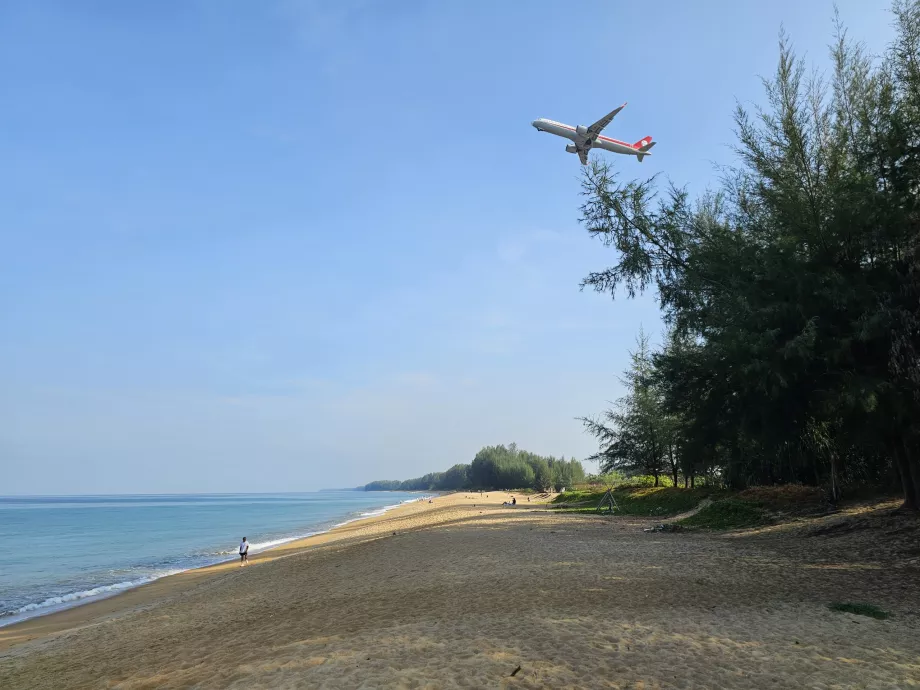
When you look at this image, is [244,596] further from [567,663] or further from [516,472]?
[516,472]

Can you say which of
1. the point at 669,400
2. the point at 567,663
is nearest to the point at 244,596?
the point at 567,663

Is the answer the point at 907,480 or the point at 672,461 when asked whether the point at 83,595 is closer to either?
the point at 907,480

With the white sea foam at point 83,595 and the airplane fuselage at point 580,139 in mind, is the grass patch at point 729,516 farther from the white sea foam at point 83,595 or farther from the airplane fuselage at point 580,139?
the white sea foam at point 83,595

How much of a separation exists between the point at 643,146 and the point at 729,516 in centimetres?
1526

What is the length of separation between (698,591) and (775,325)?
5972 millimetres

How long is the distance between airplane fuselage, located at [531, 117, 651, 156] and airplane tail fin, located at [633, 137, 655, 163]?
18 centimetres

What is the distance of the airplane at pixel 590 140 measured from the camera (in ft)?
61.5

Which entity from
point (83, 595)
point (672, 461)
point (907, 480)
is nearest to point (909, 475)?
point (907, 480)

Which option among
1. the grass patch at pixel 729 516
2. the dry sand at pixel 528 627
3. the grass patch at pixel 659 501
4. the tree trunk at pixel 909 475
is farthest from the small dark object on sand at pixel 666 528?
the tree trunk at pixel 909 475

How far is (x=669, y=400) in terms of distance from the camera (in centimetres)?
1659

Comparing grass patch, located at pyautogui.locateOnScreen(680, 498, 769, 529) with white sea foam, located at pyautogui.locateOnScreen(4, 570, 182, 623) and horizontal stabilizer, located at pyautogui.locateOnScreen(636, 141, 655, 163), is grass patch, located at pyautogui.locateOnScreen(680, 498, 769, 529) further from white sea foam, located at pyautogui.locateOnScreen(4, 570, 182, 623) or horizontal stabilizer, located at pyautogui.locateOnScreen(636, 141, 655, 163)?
white sea foam, located at pyautogui.locateOnScreen(4, 570, 182, 623)

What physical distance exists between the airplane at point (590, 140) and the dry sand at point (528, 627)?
11.8m

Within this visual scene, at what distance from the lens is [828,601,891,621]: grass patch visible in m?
8.12

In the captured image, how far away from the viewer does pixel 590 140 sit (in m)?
18.8
